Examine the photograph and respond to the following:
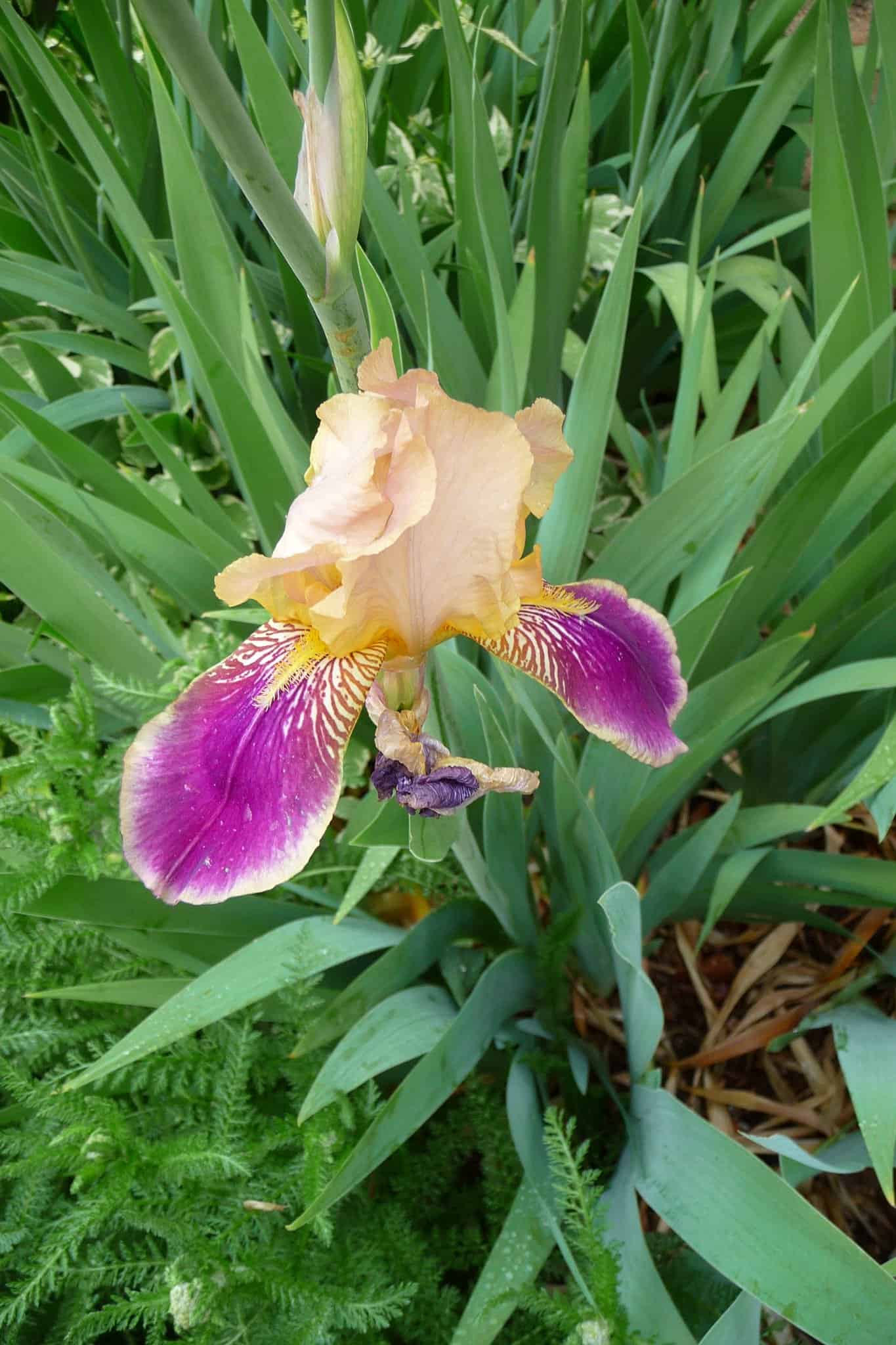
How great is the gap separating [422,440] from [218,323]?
78 cm

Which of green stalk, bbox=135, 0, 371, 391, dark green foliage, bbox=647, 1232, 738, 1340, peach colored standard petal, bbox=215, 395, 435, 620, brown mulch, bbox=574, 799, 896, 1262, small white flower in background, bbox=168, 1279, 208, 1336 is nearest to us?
green stalk, bbox=135, 0, 371, 391

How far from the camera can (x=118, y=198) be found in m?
1.31

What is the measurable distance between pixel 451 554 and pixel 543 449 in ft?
0.40

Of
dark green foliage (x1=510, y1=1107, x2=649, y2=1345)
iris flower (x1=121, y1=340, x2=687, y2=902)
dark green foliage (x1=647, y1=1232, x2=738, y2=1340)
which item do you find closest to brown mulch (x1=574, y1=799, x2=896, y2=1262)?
dark green foliage (x1=647, y1=1232, x2=738, y2=1340)

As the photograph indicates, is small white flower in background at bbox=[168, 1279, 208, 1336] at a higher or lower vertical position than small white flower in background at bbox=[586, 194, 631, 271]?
lower

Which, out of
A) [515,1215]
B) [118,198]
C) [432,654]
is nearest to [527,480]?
[432,654]

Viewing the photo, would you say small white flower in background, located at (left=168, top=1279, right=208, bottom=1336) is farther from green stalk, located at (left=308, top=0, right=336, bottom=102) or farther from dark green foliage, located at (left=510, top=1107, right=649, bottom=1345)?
green stalk, located at (left=308, top=0, right=336, bottom=102)

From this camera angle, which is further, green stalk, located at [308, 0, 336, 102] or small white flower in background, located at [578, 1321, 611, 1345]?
small white flower in background, located at [578, 1321, 611, 1345]

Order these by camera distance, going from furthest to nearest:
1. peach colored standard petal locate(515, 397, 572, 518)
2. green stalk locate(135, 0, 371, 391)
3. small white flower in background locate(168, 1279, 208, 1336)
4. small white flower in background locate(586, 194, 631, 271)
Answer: small white flower in background locate(586, 194, 631, 271)
small white flower in background locate(168, 1279, 208, 1336)
peach colored standard petal locate(515, 397, 572, 518)
green stalk locate(135, 0, 371, 391)

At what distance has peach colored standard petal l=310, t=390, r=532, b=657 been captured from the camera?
1.93ft

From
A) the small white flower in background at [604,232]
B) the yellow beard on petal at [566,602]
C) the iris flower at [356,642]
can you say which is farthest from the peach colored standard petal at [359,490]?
the small white flower in background at [604,232]

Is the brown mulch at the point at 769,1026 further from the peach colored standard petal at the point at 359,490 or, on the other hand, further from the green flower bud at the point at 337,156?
the green flower bud at the point at 337,156

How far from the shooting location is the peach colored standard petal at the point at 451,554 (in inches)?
23.1

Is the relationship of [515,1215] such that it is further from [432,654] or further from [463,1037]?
[432,654]
